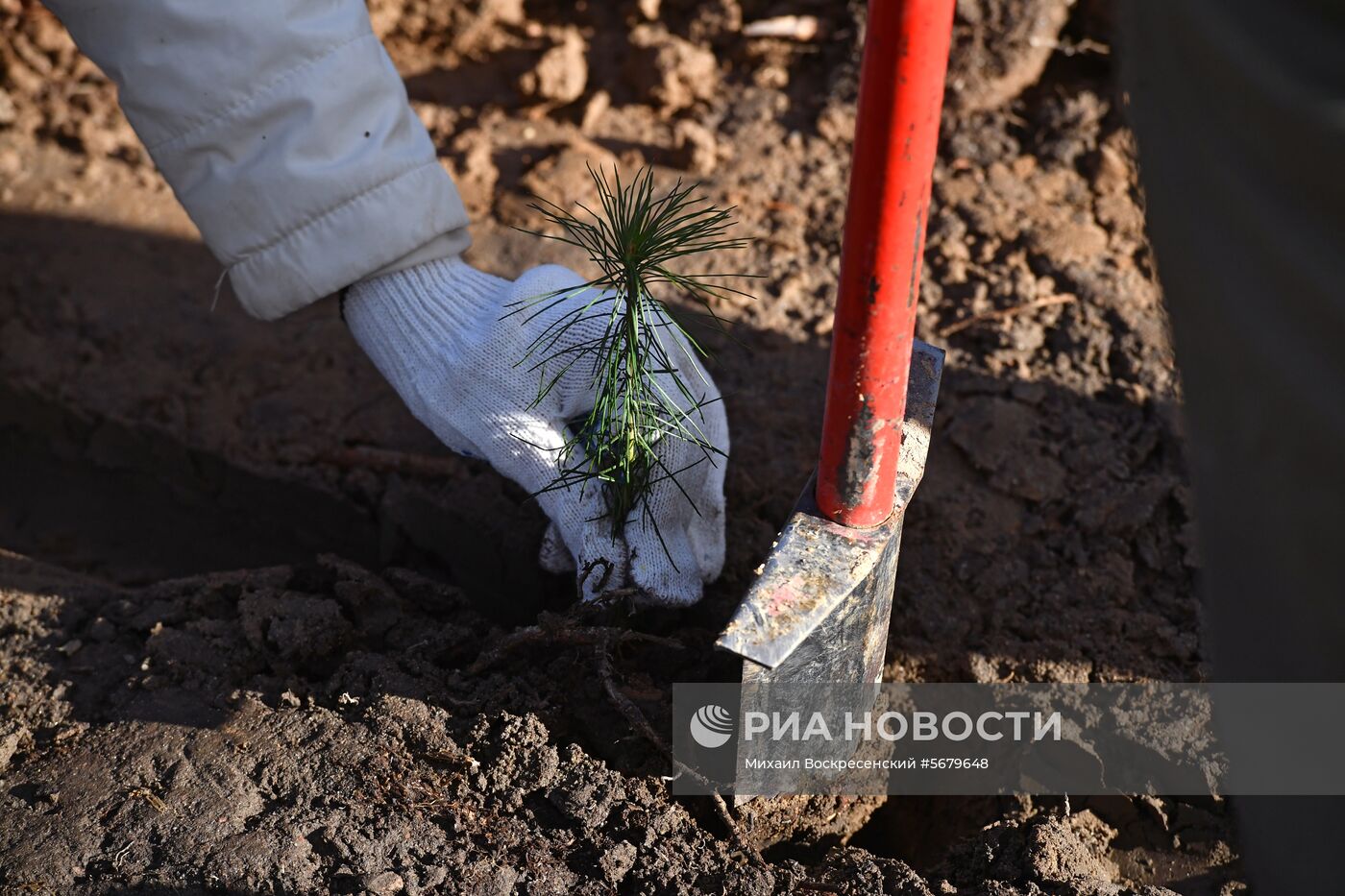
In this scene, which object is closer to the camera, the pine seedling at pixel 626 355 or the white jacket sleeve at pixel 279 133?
the pine seedling at pixel 626 355

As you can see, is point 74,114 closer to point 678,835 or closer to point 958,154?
point 958,154

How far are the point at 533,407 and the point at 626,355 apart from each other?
268mm

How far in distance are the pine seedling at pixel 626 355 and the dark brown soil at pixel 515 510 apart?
268mm

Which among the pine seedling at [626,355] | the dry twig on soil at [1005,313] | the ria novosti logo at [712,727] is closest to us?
the pine seedling at [626,355]

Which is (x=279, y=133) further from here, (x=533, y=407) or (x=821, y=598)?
(x=821, y=598)

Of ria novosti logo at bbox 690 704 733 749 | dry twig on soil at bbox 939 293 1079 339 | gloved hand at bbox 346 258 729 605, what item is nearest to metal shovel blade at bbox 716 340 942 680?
ria novosti logo at bbox 690 704 733 749

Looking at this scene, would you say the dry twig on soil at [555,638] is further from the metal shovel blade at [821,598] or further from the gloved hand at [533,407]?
the metal shovel blade at [821,598]

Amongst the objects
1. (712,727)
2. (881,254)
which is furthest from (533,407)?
(881,254)

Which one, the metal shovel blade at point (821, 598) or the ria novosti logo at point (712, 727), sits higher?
the metal shovel blade at point (821, 598)

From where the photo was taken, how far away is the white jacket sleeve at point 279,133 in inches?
75.2

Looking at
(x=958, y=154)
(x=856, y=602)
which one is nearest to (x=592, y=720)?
(x=856, y=602)

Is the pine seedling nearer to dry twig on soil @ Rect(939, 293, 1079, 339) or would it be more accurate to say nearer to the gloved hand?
the gloved hand

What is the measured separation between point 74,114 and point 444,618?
227 centimetres

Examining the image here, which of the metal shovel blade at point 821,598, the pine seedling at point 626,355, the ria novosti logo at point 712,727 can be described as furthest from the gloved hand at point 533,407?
the metal shovel blade at point 821,598
